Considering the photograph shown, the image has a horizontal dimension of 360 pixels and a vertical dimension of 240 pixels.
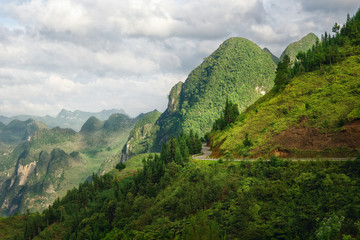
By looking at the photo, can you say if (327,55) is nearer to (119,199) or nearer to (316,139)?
(316,139)

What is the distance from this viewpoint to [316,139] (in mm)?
50094

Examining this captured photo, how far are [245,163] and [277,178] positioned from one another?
1031cm

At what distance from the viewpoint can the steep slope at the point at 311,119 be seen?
47500 mm

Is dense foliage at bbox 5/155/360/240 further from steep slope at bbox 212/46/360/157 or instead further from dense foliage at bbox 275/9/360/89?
dense foliage at bbox 275/9/360/89

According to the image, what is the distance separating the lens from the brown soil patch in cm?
4553

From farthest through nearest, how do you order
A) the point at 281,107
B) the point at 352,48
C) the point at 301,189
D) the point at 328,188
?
1. the point at 352,48
2. the point at 281,107
3. the point at 301,189
4. the point at 328,188

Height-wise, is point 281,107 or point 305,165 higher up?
point 281,107

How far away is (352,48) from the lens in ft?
252

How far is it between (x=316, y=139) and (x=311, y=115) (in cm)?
889

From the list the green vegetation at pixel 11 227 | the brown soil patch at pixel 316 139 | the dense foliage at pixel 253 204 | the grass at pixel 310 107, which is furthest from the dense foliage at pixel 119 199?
the brown soil patch at pixel 316 139

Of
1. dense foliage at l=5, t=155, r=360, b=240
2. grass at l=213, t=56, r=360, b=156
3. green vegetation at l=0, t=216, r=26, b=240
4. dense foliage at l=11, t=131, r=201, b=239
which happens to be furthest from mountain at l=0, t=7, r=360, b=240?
green vegetation at l=0, t=216, r=26, b=240

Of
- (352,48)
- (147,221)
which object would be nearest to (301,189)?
(147,221)

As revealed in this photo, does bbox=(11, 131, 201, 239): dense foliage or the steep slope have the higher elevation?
the steep slope

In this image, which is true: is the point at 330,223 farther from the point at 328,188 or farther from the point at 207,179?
the point at 207,179
